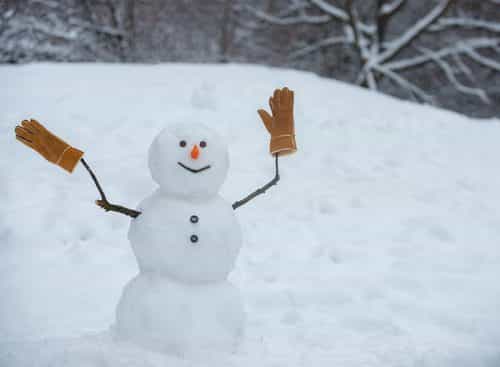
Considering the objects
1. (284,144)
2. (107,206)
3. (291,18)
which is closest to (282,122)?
(284,144)

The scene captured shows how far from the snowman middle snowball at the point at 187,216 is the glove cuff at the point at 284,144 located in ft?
0.86

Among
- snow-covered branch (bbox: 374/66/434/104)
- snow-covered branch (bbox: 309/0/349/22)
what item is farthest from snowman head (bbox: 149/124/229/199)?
snow-covered branch (bbox: 309/0/349/22)

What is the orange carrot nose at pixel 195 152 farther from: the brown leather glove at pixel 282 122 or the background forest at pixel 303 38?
the background forest at pixel 303 38

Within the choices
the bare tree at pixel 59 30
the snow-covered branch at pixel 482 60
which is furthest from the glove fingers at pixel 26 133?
the snow-covered branch at pixel 482 60

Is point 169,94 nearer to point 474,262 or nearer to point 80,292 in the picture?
point 80,292

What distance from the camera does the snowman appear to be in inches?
76.5

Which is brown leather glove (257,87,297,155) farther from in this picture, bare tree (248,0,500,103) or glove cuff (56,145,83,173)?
bare tree (248,0,500,103)

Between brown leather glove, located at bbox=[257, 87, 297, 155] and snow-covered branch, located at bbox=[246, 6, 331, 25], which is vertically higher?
snow-covered branch, located at bbox=[246, 6, 331, 25]

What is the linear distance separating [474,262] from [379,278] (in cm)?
82

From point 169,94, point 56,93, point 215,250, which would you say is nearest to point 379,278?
point 215,250

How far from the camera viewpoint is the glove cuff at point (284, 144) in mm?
2174

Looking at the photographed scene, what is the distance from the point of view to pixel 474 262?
3.65 metres

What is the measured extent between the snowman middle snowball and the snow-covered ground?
358mm

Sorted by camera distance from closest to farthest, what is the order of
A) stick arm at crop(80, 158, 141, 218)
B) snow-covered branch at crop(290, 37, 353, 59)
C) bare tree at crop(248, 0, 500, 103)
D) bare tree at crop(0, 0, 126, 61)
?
stick arm at crop(80, 158, 141, 218) → bare tree at crop(0, 0, 126, 61) → bare tree at crop(248, 0, 500, 103) → snow-covered branch at crop(290, 37, 353, 59)
